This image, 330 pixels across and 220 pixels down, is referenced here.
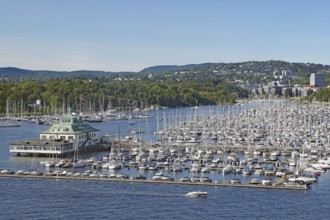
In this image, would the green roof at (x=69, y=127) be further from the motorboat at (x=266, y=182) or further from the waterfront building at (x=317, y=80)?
the waterfront building at (x=317, y=80)

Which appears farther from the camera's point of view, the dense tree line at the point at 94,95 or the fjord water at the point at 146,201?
the dense tree line at the point at 94,95

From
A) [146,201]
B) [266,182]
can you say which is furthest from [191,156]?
[146,201]

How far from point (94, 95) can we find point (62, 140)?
181ft

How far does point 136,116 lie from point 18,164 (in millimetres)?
44748

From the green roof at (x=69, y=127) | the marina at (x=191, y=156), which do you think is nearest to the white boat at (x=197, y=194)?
the marina at (x=191, y=156)

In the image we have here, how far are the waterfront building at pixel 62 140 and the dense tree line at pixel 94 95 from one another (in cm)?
3765

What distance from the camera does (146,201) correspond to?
2755 cm

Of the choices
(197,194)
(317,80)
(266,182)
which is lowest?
(197,194)

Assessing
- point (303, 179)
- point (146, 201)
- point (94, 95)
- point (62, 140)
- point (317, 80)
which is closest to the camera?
point (146, 201)

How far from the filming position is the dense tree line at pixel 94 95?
292 ft

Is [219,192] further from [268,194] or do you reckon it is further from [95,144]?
[95,144]

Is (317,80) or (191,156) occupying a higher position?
(317,80)

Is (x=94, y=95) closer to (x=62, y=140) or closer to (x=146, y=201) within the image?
(x=62, y=140)

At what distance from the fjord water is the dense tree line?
5330 cm
